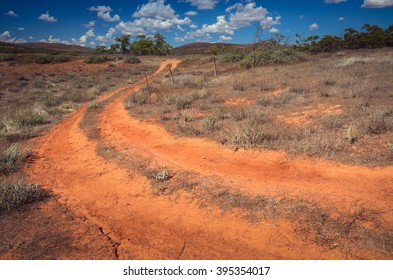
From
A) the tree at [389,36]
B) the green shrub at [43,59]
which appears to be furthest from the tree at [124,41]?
the tree at [389,36]

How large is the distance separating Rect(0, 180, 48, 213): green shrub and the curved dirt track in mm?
440

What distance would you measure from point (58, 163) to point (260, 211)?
18.1 ft

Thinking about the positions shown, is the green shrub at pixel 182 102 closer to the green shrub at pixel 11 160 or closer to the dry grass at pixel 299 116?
the dry grass at pixel 299 116

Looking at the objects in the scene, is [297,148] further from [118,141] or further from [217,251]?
[118,141]

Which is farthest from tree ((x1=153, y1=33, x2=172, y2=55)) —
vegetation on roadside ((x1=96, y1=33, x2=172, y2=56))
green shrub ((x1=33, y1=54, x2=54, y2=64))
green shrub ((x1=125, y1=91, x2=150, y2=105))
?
green shrub ((x1=125, y1=91, x2=150, y2=105))

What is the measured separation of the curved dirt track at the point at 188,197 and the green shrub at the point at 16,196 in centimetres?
44

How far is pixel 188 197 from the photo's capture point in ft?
14.6

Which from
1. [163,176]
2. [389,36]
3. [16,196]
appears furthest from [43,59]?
[389,36]

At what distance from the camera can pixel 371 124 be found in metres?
6.05

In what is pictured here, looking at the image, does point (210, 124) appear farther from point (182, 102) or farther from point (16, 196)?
point (16, 196)

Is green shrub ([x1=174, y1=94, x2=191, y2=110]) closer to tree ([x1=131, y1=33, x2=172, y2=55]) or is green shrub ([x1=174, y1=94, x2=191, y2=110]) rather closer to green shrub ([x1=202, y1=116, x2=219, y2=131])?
green shrub ([x1=202, y1=116, x2=219, y2=131])

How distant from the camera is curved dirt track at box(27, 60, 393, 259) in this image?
10.9 ft

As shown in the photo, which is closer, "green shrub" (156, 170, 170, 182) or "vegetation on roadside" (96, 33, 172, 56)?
"green shrub" (156, 170, 170, 182)
